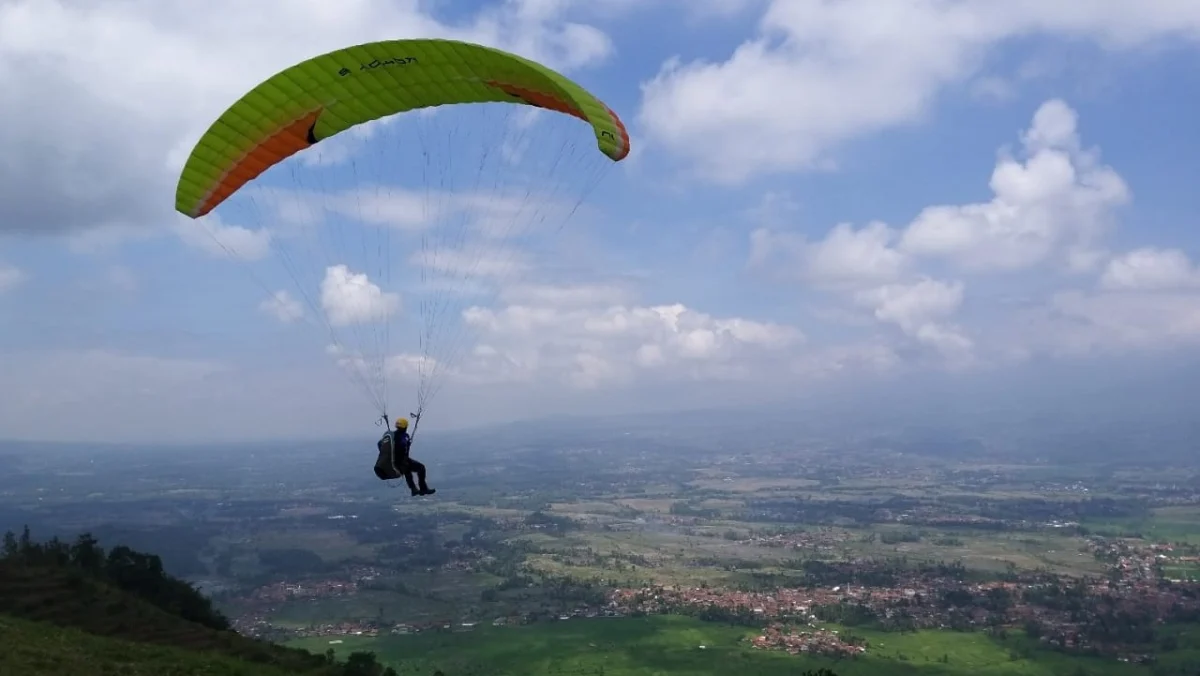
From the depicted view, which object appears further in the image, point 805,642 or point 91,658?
point 805,642

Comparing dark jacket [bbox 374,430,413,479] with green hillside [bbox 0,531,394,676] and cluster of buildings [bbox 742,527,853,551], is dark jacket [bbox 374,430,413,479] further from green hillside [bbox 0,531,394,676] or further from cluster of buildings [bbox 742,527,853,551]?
cluster of buildings [bbox 742,527,853,551]

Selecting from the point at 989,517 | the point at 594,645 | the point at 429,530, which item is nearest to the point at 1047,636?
the point at 594,645

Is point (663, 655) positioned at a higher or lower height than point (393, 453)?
lower

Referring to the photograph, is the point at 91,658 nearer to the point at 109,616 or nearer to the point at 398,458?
the point at 398,458

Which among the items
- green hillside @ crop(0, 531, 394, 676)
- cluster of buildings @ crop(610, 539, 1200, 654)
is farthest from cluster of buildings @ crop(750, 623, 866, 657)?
green hillside @ crop(0, 531, 394, 676)

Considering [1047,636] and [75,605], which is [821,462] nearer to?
[1047,636]

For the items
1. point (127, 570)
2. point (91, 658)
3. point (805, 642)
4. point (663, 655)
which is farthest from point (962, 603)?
point (91, 658)
